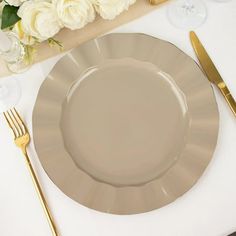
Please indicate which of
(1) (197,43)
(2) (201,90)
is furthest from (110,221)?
(1) (197,43)

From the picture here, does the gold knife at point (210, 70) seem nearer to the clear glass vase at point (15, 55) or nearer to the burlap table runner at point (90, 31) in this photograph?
the burlap table runner at point (90, 31)

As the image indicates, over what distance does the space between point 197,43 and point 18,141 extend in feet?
1.53

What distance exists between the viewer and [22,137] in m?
0.78

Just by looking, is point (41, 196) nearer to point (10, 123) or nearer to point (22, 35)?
point (10, 123)

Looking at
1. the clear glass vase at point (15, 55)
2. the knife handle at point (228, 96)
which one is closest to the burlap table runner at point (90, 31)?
the clear glass vase at point (15, 55)

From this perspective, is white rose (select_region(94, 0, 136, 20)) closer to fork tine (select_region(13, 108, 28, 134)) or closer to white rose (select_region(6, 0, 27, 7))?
white rose (select_region(6, 0, 27, 7))

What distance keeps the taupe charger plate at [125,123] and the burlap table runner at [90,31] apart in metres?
0.06

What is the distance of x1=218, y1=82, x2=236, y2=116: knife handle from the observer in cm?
79

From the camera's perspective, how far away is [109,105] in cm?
79

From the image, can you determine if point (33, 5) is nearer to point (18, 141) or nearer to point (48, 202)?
point (18, 141)

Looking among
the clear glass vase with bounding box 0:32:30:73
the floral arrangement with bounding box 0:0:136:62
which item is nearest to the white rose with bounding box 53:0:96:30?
the floral arrangement with bounding box 0:0:136:62

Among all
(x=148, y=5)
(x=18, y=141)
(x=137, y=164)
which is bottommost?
(x=137, y=164)

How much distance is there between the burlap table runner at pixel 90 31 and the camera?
2.81ft

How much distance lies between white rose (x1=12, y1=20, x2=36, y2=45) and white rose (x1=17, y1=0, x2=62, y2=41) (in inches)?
0.6
